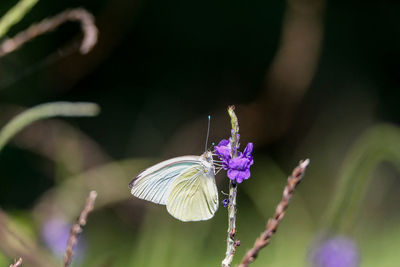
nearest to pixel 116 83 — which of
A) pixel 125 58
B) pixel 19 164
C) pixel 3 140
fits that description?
pixel 125 58

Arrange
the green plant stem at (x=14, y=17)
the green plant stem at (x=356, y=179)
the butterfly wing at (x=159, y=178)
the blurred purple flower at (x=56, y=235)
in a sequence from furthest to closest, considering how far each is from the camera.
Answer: the blurred purple flower at (x=56, y=235), the green plant stem at (x=356, y=179), the butterfly wing at (x=159, y=178), the green plant stem at (x=14, y=17)

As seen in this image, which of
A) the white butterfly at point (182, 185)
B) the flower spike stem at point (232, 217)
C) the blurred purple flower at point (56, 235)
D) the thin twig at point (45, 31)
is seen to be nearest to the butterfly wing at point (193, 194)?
the white butterfly at point (182, 185)

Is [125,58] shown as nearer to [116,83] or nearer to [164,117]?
[116,83]

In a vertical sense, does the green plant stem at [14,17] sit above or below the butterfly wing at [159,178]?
above

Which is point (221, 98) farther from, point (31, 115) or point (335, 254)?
point (31, 115)

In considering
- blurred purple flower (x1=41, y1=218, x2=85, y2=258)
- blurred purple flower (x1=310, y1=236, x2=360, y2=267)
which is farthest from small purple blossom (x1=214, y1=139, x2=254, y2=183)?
blurred purple flower (x1=41, y1=218, x2=85, y2=258)

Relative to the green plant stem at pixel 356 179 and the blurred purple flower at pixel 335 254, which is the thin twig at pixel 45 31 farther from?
the blurred purple flower at pixel 335 254

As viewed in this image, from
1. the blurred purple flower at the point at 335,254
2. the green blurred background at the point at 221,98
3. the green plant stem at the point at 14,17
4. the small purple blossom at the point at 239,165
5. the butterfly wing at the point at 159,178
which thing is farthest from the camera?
the green blurred background at the point at 221,98

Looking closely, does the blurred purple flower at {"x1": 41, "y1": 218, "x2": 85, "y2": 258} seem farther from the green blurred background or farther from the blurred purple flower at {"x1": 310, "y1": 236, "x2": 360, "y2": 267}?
the blurred purple flower at {"x1": 310, "y1": 236, "x2": 360, "y2": 267}
